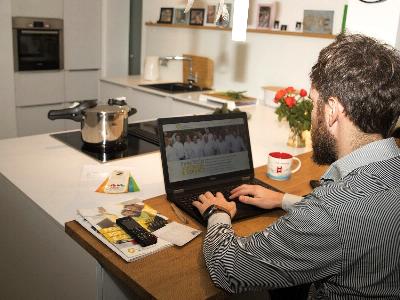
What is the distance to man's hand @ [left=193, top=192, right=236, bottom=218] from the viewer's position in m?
1.37

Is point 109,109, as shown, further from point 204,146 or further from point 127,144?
point 204,146

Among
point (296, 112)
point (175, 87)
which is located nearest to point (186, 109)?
point (175, 87)

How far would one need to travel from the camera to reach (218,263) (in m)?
1.03

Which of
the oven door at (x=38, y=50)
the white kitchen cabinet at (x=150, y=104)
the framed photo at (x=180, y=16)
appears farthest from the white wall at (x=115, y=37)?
the white kitchen cabinet at (x=150, y=104)

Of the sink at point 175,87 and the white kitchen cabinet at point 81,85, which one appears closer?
Result: the sink at point 175,87

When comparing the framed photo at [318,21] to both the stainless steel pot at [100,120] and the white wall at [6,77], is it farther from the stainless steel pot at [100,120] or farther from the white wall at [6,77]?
A: the white wall at [6,77]

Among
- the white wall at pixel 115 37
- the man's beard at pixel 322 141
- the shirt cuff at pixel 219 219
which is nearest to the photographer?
the man's beard at pixel 322 141

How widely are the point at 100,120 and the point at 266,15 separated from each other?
2.20 metres

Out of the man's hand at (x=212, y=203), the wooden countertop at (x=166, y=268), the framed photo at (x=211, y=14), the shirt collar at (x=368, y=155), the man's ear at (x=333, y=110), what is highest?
the framed photo at (x=211, y=14)

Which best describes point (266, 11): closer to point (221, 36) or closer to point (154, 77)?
point (221, 36)

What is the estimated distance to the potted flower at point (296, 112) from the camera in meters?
2.22

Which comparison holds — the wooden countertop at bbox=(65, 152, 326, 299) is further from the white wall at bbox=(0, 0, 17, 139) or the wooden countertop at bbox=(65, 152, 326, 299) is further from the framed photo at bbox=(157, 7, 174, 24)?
the framed photo at bbox=(157, 7, 174, 24)

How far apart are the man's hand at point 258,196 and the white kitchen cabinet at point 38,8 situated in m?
3.36

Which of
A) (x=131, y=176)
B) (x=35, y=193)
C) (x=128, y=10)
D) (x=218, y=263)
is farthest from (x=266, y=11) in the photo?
(x=218, y=263)
